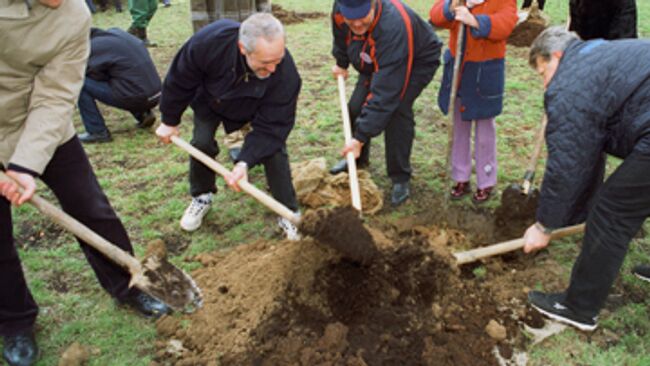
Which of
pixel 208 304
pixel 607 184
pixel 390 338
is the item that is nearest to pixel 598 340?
pixel 607 184

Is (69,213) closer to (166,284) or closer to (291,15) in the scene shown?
(166,284)

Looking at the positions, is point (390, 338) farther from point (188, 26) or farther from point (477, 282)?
point (188, 26)

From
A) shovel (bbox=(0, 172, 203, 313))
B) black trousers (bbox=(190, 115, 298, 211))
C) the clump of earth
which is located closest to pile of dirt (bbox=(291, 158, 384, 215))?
black trousers (bbox=(190, 115, 298, 211))

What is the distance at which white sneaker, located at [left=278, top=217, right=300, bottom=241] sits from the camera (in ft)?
13.1

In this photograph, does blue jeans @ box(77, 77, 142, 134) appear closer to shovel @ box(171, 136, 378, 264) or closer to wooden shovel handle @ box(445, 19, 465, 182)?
shovel @ box(171, 136, 378, 264)

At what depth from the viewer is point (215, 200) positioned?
4703 mm

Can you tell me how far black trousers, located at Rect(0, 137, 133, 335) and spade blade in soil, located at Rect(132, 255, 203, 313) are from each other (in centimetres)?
27

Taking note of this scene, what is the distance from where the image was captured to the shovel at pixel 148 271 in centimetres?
273

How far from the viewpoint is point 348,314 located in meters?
3.17

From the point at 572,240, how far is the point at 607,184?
1414 mm

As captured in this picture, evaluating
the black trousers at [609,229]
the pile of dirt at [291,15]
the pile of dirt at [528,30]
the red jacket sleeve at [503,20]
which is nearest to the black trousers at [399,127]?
the red jacket sleeve at [503,20]

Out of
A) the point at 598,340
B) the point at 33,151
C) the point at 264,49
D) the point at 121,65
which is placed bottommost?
the point at 598,340

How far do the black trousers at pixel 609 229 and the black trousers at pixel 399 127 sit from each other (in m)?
1.87

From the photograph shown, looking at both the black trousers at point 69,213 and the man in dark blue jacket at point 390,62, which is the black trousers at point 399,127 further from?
the black trousers at point 69,213
